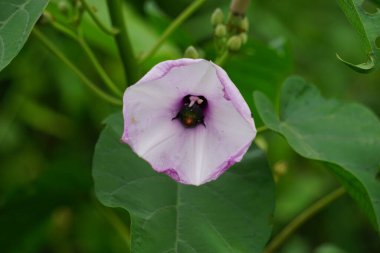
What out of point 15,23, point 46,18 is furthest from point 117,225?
point 15,23

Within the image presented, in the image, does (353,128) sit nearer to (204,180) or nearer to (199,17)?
(204,180)

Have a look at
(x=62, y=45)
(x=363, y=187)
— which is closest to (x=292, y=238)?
(x=62, y=45)

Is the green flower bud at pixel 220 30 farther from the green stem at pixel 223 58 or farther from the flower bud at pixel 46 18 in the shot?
the flower bud at pixel 46 18

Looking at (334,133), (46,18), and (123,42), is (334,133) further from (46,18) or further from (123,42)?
(46,18)

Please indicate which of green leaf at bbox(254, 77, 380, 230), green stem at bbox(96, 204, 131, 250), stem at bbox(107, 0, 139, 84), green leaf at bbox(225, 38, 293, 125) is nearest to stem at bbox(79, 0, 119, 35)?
stem at bbox(107, 0, 139, 84)

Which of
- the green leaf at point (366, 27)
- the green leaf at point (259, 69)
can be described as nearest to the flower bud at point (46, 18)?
the green leaf at point (259, 69)

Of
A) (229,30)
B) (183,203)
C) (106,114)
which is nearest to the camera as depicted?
(183,203)
